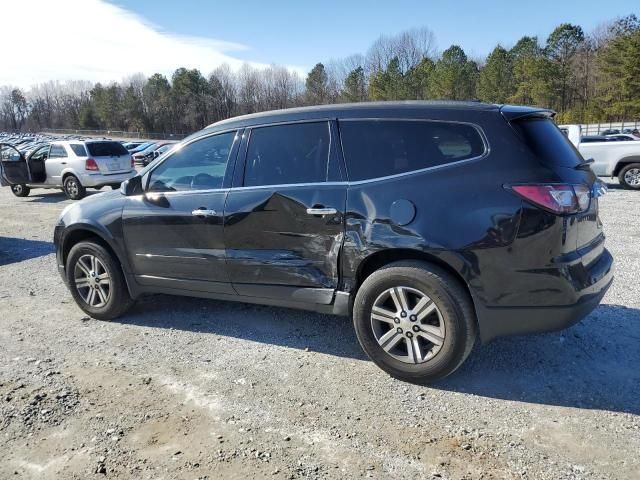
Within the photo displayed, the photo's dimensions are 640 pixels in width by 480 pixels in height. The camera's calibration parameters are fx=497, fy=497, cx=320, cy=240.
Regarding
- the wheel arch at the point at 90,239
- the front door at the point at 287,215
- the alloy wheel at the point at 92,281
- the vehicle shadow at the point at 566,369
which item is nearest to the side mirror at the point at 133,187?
the wheel arch at the point at 90,239

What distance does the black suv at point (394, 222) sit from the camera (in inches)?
119

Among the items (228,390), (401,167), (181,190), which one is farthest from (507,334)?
(181,190)

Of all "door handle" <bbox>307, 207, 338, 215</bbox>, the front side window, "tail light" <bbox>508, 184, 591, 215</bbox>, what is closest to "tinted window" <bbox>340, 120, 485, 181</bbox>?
"door handle" <bbox>307, 207, 338, 215</bbox>

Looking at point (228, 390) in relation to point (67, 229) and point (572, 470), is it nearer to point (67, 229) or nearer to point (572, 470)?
point (572, 470)

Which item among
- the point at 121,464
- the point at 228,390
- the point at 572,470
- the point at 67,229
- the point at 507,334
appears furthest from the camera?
the point at 67,229

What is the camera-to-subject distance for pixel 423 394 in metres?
3.28

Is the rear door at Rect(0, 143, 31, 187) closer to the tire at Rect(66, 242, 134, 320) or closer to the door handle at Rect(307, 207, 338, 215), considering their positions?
the tire at Rect(66, 242, 134, 320)

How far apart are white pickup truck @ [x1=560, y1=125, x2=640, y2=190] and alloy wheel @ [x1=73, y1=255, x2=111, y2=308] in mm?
12662

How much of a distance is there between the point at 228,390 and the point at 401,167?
75.6 inches

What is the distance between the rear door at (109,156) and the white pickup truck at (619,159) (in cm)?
1293

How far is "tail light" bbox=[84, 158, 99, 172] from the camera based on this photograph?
14156 millimetres

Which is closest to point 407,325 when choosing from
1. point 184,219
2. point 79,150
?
point 184,219

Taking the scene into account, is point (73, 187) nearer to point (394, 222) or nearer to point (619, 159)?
point (394, 222)

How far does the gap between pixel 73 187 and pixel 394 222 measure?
13568 mm
